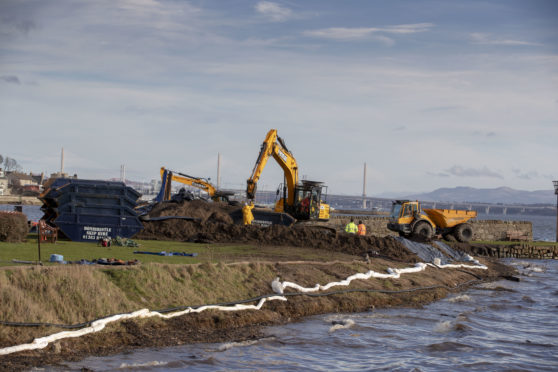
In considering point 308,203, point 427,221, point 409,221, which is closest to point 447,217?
point 427,221

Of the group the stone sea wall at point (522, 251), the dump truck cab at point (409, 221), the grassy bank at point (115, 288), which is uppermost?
the dump truck cab at point (409, 221)

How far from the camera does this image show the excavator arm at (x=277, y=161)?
37250mm

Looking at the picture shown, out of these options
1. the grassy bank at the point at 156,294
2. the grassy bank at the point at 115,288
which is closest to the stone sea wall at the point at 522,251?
the grassy bank at the point at 156,294

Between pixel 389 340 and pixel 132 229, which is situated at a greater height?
pixel 132 229

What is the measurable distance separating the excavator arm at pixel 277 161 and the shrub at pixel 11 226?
17.9 m

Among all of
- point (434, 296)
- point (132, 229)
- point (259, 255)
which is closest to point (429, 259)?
point (434, 296)

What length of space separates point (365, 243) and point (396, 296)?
24.8 ft

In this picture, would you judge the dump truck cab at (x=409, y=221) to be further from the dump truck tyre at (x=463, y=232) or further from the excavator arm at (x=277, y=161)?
the excavator arm at (x=277, y=161)

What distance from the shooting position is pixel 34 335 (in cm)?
1158

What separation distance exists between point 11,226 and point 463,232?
29409 mm

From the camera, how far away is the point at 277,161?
39.2 metres

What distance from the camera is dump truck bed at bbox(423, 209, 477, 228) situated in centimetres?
4166

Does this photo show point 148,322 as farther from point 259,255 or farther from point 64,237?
point 64,237

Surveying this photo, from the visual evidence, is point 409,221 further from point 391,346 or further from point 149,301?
point 149,301
